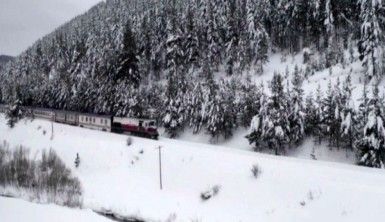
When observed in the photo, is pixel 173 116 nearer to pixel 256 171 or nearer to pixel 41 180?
pixel 41 180

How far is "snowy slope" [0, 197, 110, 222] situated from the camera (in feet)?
92.1

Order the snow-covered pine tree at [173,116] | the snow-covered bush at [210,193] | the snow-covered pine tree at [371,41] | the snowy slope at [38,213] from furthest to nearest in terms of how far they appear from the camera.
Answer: the snow-covered pine tree at [173,116]
the snow-covered pine tree at [371,41]
the snow-covered bush at [210,193]
the snowy slope at [38,213]

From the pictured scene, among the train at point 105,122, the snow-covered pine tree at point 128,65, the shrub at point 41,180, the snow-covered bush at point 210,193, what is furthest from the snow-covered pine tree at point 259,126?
the snow-covered pine tree at point 128,65

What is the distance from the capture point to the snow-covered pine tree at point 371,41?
1785 inches

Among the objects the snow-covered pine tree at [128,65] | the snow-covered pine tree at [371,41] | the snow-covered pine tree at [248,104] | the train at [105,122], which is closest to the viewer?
the snow-covered pine tree at [371,41]

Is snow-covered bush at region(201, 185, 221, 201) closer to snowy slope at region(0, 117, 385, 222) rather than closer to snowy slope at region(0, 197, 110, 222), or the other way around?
snowy slope at region(0, 117, 385, 222)

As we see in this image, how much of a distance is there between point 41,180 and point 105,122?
19145mm

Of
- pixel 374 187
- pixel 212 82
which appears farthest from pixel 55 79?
pixel 374 187

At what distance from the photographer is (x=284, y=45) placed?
70.6m

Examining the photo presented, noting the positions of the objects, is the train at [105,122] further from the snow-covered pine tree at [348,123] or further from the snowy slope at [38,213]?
the snow-covered pine tree at [348,123]

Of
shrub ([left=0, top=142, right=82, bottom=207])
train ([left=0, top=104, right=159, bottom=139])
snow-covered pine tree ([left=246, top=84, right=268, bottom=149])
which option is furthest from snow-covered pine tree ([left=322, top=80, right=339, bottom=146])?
shrub ([left=0, top=142, right=82, bottom=207])

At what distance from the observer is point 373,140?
32688 mm

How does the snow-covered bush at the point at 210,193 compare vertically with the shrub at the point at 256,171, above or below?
below

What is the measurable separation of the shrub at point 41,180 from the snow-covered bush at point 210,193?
38.0ft
